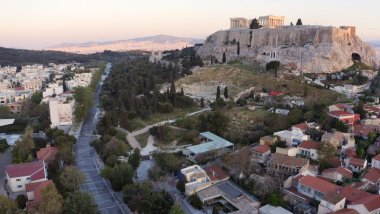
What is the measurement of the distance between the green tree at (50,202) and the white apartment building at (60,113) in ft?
57.3

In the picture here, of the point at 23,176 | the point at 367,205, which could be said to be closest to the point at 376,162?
the point at 367,205

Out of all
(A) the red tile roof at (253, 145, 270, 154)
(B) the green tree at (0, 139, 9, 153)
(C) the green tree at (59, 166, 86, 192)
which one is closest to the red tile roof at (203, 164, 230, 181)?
(A) the red tile roof at (253, 145, 270, 154)

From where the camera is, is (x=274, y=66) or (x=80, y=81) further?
(x=80, y=81)

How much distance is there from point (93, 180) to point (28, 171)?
3.96 m

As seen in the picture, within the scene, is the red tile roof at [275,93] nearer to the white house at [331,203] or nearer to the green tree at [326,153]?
the green tree at [326,153]

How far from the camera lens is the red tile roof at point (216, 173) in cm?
2075

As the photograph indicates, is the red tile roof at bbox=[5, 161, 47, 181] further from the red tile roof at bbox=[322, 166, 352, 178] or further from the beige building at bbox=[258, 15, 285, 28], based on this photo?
the beige building at bbox=[258, 15, 285, 28]

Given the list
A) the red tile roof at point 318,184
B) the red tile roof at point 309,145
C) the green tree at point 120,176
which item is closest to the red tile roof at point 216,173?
the red tile roof at point 318,184

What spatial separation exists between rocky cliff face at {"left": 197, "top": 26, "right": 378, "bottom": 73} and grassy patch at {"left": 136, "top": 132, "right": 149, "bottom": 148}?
2748cm

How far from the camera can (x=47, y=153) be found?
24000 millimetres

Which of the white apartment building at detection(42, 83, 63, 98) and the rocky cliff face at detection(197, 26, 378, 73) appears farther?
the rocky cliff face at detection(197, 26, 378, 73)

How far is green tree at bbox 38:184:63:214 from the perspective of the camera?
52.8ft

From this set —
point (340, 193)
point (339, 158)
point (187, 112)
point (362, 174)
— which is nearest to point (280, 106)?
point (187, 112)

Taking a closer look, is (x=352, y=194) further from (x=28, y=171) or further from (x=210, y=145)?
(x=28, y=171)
